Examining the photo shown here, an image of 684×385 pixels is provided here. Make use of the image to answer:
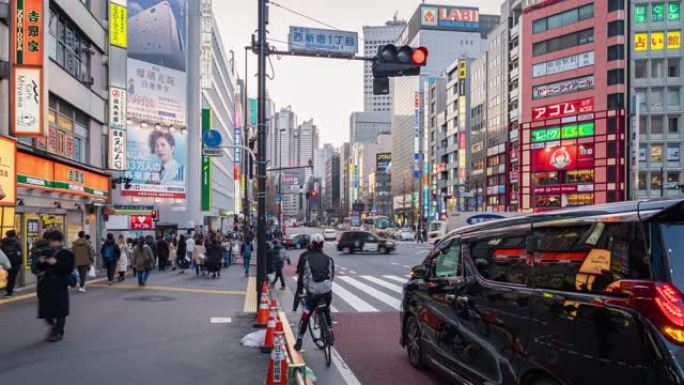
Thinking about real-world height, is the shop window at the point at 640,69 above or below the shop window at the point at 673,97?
above

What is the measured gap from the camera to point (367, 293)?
16812mm

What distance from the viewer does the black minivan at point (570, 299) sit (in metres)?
3.55

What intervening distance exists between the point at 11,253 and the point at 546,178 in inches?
2500

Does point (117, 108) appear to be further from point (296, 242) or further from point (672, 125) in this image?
point (672, 125)

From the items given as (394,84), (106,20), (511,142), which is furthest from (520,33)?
(394,84)

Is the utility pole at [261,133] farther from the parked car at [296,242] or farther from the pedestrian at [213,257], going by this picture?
the parked car at [296,242]

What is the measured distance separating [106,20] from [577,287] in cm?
2635

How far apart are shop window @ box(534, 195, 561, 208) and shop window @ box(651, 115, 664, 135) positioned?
1244 centimetres

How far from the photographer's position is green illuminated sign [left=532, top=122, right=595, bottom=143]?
64.0 meters

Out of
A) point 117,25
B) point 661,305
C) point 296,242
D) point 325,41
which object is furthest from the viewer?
point 296,242

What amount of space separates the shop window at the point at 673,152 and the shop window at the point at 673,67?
7.68m

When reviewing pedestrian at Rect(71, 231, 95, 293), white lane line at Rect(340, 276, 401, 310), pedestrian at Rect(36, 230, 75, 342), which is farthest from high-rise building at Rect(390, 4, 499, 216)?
pedestrian at Rect(36, 230, 75, 342)

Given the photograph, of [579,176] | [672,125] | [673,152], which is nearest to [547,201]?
[579,176]

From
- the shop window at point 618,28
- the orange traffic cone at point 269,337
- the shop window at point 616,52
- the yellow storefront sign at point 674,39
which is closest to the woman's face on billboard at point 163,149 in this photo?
the orange traffic cone at point 269,337
